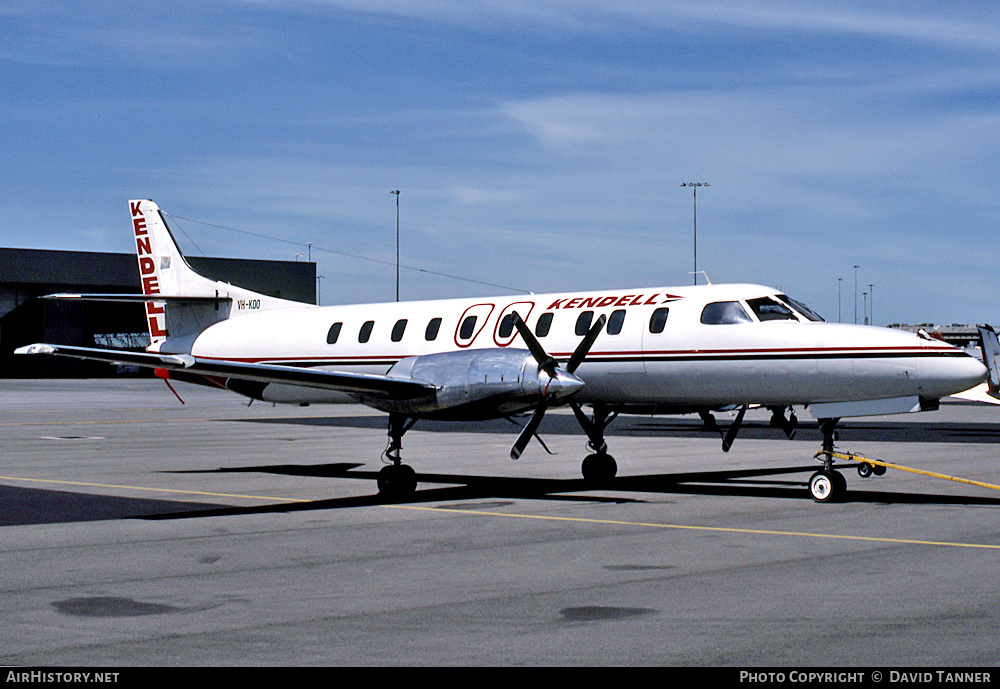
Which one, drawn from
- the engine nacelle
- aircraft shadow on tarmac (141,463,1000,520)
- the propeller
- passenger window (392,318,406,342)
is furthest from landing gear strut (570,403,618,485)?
passenger window (392,318,406,342)

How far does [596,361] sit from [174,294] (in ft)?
39.2

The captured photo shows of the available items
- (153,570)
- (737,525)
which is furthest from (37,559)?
(737,525)

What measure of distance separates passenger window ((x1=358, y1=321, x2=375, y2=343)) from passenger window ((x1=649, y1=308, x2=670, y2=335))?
6.04 meters

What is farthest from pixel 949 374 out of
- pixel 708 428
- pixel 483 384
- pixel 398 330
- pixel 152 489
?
pixel 708 428

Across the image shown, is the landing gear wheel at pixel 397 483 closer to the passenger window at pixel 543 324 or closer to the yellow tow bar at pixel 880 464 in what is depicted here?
the passenger window at pixel 543 324

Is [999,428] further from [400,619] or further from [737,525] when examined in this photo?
[400,619]

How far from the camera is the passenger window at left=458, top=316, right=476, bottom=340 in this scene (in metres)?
21.7

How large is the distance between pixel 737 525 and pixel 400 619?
23.2ft

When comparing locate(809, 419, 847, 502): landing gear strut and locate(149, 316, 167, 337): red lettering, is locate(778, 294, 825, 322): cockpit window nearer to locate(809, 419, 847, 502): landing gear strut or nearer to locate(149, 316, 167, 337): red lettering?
locate(809, 419, 847, 502): landing gear strut

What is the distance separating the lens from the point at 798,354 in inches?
729

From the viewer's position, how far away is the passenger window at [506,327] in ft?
69.7

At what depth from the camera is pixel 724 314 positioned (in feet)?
64.1

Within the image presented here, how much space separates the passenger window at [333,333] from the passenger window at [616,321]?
20.0 feet

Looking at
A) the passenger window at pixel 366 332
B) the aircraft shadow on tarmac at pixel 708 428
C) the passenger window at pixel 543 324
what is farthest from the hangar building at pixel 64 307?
the passenger window at pixel 543 324
